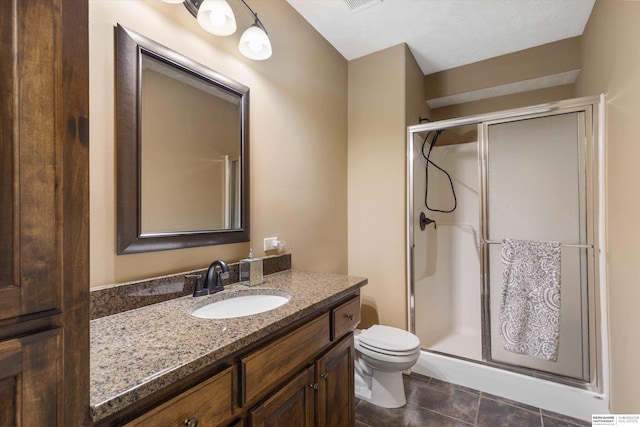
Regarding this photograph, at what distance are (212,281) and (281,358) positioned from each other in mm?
489

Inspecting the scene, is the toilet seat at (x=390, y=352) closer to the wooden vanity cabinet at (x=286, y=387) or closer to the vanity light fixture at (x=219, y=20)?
the wooden vanity cabinet at (x=286, y=387)

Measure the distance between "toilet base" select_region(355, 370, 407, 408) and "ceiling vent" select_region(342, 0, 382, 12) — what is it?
2.47 m

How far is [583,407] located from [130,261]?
2.67m

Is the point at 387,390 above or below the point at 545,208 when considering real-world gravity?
below

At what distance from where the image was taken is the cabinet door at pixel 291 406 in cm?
94

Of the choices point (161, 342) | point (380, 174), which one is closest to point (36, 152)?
point (161, 342)

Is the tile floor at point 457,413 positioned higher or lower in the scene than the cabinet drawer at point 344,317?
lower

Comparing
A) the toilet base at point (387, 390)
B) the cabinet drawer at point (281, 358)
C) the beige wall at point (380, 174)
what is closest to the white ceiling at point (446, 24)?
the beige wall at point (380, 174)

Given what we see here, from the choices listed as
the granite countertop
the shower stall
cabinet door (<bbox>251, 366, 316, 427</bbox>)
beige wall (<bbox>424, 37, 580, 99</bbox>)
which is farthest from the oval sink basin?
beige wall (<bbox>424, 37, 580, 99</bbox>)

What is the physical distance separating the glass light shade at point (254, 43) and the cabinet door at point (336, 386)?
5.08 ft

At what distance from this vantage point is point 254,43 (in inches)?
60.1

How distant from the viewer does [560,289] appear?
1955 millimetres

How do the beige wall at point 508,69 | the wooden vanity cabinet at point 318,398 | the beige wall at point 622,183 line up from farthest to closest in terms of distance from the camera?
the beige wall at point 508,69, the beige wall at point 622,183, the wooden vanity cabinet at point 318,398

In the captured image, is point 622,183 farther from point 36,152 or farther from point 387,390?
point 36,152
